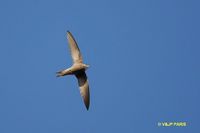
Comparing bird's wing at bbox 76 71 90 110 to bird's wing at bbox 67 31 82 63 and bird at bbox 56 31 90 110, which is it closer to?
bird at bbox 56 31 90 110

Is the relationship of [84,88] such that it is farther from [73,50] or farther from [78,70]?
[73,50]

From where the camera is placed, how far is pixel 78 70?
2673cm

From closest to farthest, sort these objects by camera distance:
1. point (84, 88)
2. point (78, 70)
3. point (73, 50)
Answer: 1. point (78, 70)
2. point (73, 50)
3. point (84, 88)

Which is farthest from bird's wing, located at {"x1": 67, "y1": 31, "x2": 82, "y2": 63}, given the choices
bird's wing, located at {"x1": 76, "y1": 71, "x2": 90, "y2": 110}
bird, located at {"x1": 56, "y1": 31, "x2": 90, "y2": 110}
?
bird's wing, located at {"x1": 76, "y1": 71, "x2": 90, "y2": 110}

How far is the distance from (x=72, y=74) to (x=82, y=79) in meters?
0.75

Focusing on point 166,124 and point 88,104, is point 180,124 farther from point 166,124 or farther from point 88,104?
point 88,104

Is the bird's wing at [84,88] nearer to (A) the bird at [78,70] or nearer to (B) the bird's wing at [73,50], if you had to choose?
(A) the bird at [78,70]

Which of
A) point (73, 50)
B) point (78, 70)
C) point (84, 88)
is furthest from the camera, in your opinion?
point (84, 88)

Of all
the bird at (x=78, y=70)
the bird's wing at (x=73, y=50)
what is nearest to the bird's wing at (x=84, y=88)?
the bird at (x=78, y=70)

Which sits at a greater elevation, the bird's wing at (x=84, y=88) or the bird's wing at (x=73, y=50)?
the bird's wing at (x=73, y=50)

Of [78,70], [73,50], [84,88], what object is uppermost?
[73,50]

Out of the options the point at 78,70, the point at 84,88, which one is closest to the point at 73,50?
the point at 78,70

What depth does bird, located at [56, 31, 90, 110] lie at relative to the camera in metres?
26.5

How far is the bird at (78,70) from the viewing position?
87.0 feet
